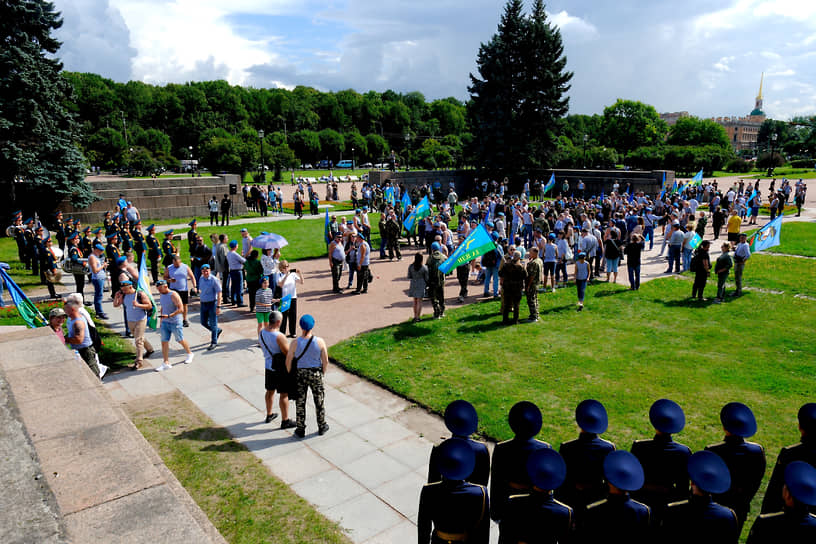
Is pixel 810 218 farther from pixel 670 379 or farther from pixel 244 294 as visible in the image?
pixel 244 294

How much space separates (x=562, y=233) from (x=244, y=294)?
971cm

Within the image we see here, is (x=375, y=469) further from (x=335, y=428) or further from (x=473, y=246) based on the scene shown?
(x=473, y=246)

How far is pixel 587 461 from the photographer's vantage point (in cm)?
450

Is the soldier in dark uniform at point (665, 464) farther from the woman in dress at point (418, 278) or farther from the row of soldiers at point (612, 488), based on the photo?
the woman in dress at point (418, 278)

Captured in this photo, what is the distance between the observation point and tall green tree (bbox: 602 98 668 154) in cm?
9444

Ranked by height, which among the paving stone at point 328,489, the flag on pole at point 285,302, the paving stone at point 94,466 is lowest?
the paving stone at point 328,489

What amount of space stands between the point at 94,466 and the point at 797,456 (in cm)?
590

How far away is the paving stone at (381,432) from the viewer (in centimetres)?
762

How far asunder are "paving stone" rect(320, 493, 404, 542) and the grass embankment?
2164 millimetres

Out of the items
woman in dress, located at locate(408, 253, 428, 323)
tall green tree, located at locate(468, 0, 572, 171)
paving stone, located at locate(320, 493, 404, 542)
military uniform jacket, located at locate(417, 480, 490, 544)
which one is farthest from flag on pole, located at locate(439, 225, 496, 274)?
tall green tree, located at locate(468, 0, 572, 171)

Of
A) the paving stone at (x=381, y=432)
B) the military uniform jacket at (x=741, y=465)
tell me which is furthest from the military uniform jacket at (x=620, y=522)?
the paving stone at (x=381, y=432)

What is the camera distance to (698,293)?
14328mm

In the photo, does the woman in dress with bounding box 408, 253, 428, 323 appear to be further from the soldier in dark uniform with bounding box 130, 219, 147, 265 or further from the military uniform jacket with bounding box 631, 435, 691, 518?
the soldier in dark uniform with bounding box 130, 219, 147, 265

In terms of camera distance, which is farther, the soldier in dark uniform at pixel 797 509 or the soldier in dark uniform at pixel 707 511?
the soldier in dark uniform at pixel 707 511
